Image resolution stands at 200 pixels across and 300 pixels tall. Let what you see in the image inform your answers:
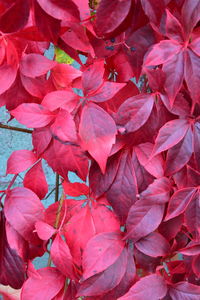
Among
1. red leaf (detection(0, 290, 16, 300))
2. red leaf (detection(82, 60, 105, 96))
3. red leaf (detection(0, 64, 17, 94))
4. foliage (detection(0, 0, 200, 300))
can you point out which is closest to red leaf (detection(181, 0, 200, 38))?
foliage (detection(0, 0, 200, 300))

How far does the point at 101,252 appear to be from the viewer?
0.47 m

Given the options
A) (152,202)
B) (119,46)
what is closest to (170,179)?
(152,202)

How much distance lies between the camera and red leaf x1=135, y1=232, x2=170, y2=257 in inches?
19.4

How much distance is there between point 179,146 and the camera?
1.45 feet

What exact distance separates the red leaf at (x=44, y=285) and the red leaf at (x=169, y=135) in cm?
24

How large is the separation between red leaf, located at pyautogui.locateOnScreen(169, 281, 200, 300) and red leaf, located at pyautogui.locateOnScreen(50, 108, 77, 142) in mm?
248

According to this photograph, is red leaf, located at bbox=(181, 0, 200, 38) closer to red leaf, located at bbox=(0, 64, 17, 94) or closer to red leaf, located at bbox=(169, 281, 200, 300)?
red leaf, located at bbox=(0, 64, 17, 94)

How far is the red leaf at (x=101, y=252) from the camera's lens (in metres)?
0.46

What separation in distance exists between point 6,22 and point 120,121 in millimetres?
164

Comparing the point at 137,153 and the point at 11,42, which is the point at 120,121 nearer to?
the point at 137,153

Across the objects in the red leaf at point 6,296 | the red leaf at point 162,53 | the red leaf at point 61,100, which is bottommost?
the red leaf at point 6,296

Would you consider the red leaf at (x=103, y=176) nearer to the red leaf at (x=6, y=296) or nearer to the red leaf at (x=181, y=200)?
the red leaf at (x=181, y=200)

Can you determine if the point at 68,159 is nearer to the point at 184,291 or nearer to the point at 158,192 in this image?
the point at 158,192

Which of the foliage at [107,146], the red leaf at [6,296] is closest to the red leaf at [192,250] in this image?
the foliage at [107,146]
